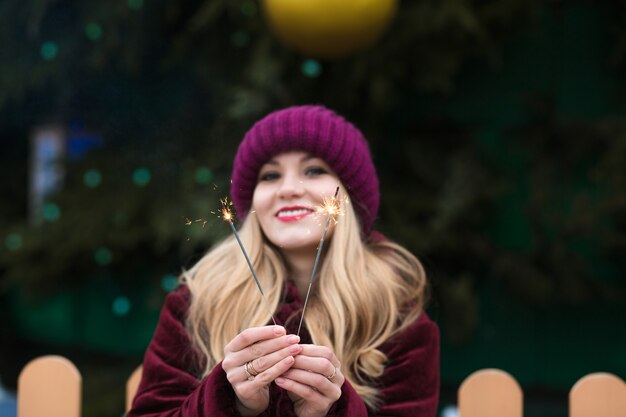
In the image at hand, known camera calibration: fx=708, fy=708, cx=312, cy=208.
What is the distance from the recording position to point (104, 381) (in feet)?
13.1

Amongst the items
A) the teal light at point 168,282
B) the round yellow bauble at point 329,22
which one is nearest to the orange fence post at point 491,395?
the round yellow bauble at point 329,22

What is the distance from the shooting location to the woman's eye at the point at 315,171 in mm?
1695

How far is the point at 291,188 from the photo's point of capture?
64.0 inches

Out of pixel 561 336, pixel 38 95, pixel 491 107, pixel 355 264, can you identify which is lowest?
pixel 355 264

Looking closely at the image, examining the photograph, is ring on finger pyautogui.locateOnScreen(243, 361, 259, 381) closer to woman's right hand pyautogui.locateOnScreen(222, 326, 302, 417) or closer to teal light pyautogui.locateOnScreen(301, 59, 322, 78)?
woman's right hand pyautogui.locateOnScreen(222, 326, 302, 417)

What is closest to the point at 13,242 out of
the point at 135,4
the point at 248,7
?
the point at 135,4

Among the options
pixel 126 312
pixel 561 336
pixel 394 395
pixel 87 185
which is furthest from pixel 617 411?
pixel 126 312

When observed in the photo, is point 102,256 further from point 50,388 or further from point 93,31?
point 50,388

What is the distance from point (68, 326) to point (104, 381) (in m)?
1.19

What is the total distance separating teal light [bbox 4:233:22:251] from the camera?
12.5 feet

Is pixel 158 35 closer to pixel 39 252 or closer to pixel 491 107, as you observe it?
pixel 39 252

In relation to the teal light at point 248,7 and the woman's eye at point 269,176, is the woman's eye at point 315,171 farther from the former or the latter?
the teal light at point 248,7

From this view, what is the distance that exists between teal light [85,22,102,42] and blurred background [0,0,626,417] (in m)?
0.02

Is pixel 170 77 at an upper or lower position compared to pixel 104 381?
upper
